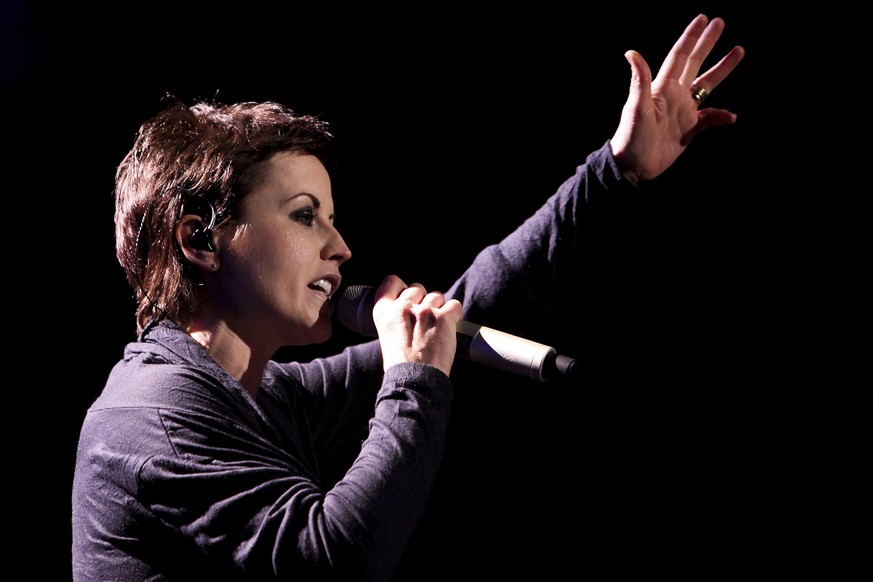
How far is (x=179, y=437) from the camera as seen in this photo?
1.08 metres

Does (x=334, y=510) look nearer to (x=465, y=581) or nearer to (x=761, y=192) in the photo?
(x=465, y=581)

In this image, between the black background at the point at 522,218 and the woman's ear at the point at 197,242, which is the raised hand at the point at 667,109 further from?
the woman's ear at the point at 197,242

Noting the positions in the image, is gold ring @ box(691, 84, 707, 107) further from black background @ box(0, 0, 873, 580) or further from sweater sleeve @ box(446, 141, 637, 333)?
black background @ box(0, 0, 873, 580)

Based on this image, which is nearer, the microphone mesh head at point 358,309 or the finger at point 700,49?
the microphone mesh head at point 358,309

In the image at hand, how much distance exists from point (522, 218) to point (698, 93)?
74 cm

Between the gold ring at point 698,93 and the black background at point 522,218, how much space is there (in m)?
0.44

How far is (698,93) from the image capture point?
156 centimetres

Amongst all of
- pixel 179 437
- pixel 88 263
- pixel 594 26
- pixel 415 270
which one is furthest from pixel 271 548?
pixel 594 26

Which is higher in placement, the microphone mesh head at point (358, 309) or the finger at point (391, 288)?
the finger at point (391, 288)

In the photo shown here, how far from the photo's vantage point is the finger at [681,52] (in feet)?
4.87

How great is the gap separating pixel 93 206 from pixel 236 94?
52 centimetres

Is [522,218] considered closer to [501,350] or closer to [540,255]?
[540,255]

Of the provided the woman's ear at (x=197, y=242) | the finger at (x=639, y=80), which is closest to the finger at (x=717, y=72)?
the finger at (x=639, y=80)

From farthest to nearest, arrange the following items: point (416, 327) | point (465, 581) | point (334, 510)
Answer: point (465, 581) → point (416, 327) → point (334, 510)
